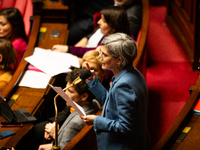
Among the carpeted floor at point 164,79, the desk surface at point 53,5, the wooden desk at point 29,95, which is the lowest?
the carpeted floor at point 164,79

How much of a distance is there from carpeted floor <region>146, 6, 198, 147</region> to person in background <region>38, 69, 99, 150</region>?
33.6 inches

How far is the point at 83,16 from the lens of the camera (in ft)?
12.8

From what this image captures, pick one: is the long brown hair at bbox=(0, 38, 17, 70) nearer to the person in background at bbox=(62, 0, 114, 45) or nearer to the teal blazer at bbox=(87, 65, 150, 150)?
the person in background at bbox=(62, 0, 114, 45)

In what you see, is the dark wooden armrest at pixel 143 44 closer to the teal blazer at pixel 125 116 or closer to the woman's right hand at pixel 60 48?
the woman's right hand at pixel 60 48

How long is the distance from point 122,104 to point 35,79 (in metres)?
1.32

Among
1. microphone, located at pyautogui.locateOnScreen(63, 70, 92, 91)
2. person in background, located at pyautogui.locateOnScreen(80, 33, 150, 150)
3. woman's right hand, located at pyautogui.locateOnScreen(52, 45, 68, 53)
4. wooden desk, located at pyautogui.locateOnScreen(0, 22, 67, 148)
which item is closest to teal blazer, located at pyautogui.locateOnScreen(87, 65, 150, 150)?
person in background, located at pyautogui.locateOnScreen(80, 33, 150, 150)

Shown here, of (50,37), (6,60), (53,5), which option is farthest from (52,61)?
(53,5)

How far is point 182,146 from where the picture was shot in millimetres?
1699

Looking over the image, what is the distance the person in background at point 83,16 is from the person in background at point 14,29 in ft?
2.13

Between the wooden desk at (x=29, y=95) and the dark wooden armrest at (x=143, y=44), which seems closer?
the wooden desk at (x=29, y=95)

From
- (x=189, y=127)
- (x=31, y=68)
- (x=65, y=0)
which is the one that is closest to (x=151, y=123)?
(x=189, y=127)

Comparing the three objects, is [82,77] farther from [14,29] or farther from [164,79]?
[164,79]

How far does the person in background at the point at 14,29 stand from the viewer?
3.13m

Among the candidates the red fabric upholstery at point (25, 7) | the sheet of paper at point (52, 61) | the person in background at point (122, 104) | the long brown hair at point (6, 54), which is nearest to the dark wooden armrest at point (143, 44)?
the sheet of paper at point (52, 61)
